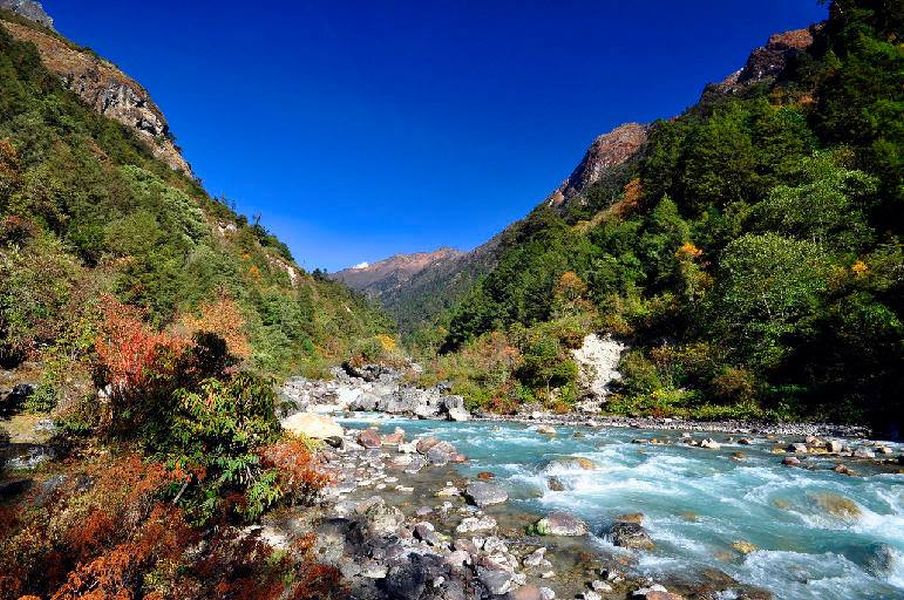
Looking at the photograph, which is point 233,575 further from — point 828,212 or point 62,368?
point 828,212

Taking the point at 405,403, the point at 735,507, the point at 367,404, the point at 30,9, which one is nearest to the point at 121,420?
the point at 735,507

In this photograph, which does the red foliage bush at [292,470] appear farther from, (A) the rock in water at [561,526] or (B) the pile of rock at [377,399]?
(B) the pile of rock at [377,399]

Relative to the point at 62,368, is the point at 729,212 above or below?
above

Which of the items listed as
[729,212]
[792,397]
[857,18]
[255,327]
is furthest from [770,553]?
[857,18]

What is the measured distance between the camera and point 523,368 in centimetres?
4031

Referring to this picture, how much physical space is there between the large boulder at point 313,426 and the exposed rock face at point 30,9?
167 m

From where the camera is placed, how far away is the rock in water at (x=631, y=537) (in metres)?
10.8

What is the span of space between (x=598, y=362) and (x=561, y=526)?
3028 cm

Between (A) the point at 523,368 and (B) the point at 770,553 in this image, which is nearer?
(B) the point at 770,553

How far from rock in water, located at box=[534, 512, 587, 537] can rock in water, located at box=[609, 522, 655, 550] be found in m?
0.85

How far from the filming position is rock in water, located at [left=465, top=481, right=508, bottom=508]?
14131 millimetres

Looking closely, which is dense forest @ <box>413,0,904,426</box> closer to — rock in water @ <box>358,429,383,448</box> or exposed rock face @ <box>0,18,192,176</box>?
rock in water @ <box>358,429,383,448</box>

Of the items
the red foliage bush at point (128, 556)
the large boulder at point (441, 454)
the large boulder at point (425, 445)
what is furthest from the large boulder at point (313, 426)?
the red foliage bush at point (128, 556)

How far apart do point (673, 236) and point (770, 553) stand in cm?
4414
